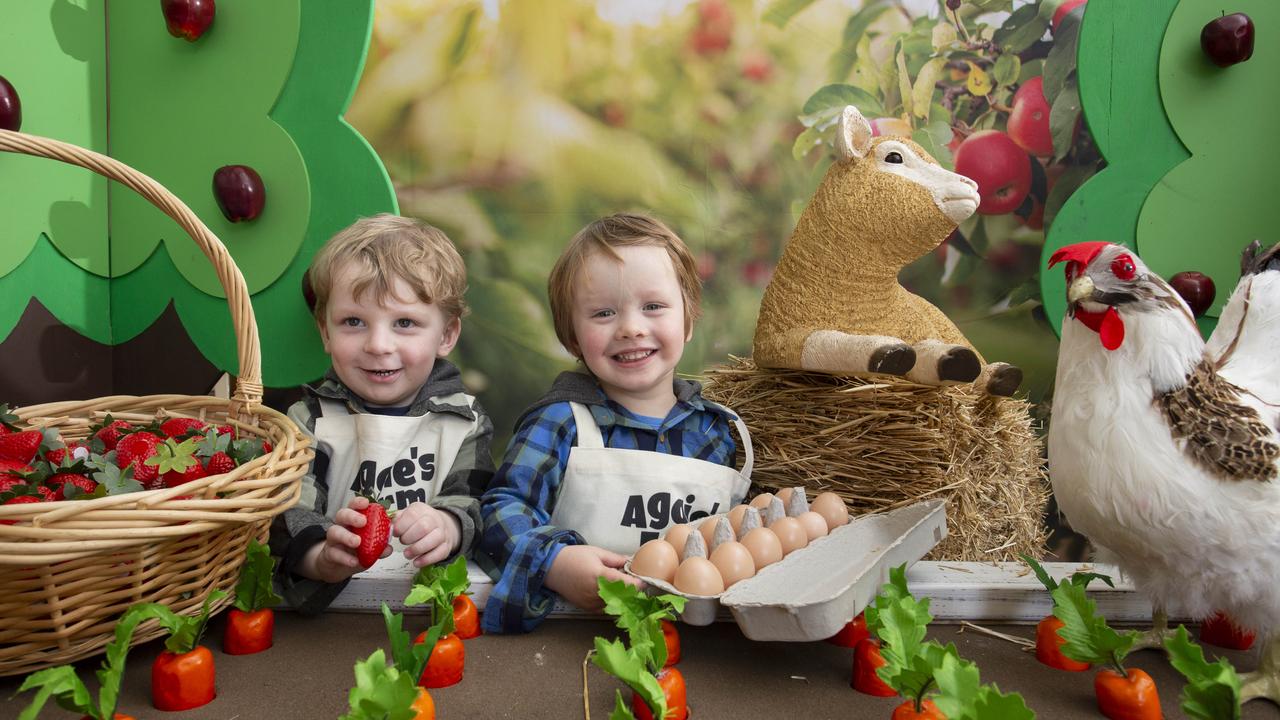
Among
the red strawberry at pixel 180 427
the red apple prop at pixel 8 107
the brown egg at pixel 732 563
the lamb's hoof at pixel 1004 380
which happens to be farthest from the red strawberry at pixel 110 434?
the lamb's hoof at pixel 1004 380

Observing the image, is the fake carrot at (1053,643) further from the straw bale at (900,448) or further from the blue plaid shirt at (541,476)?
the blue plaid shirt at (541,476)

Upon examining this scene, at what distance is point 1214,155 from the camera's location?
174 cm

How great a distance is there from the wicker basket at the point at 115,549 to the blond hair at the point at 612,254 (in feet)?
1.67

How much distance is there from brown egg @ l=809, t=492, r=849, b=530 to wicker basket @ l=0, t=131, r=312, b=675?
0.82 meters

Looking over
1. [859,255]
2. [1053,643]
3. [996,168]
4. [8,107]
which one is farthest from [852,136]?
[8,107]

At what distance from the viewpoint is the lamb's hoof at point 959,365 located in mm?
1293

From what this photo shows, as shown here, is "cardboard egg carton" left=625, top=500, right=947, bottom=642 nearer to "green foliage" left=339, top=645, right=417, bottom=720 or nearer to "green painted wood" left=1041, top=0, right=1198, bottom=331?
"green foliage" left=339, top=645, right=417, bottom=720

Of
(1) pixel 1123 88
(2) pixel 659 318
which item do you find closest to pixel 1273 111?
(1) pixel 1123 88

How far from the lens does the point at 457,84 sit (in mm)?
1891

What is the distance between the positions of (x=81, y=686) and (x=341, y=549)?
1.17 feet

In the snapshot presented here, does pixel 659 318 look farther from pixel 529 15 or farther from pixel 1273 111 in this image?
pixel 1273 111

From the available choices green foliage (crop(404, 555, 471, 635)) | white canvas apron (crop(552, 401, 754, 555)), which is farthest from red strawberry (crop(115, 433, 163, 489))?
white canvas apron (crop(552, 401, 754, 555))

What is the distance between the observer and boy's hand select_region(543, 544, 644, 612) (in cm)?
115

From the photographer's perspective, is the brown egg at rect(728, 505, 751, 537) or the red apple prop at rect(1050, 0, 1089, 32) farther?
the red apple prop at rect(1050, 0, 1089, 32)
